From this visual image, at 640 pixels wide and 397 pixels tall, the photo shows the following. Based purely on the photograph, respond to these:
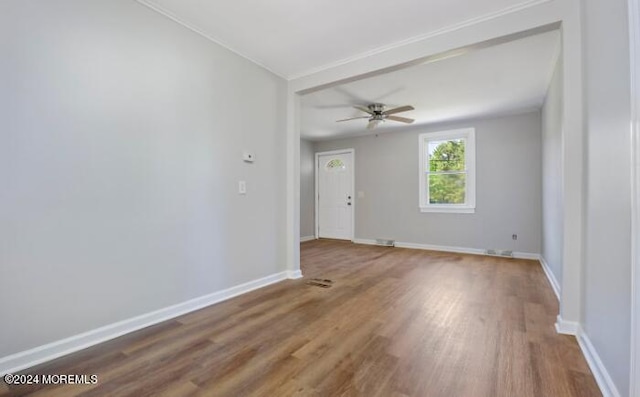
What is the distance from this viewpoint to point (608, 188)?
1.55m

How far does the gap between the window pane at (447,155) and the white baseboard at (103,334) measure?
14.6 feet

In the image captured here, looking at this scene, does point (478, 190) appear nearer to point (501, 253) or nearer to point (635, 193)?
point (501, 253)

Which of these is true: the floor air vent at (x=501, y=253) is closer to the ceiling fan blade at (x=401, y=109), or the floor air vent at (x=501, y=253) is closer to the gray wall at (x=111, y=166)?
the ceiling fan blade at (x=401, y=109)

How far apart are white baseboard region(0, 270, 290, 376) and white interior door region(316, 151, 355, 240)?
4.12 meters

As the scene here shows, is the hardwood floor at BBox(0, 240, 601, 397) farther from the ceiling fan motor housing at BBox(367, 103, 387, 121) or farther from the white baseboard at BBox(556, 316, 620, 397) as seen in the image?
the ceiling fan motor housing at BBox(367, 103, 387, 121)

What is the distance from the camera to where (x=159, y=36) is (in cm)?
237

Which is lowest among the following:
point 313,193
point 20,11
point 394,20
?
point 313,193

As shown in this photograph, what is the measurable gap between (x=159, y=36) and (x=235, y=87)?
31.3 inches

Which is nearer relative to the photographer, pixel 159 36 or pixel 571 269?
pixel 571 269

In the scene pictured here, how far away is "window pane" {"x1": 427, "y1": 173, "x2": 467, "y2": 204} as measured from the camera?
5.49 m

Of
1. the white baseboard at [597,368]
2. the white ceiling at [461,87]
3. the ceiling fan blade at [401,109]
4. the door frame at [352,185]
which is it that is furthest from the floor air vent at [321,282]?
the door frame at [352,185]

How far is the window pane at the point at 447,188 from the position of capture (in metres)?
5.49

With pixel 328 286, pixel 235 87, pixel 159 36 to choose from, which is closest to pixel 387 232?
pixel 328 286

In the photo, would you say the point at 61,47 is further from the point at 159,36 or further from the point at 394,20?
the point at 394,20
